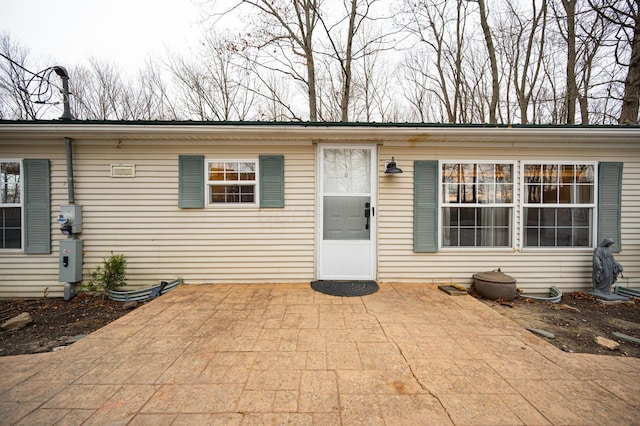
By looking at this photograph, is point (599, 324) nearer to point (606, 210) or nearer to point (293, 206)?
point (606, 210)

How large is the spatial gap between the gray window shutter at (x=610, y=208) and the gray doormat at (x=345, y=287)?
12.6ft

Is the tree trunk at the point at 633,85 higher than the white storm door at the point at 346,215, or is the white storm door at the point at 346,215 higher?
the tree trunk at the point at 633,85

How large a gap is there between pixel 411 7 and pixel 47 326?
11673 millimetres

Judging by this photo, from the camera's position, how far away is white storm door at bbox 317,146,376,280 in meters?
4.32

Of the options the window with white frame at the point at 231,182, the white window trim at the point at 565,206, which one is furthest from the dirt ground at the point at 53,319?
the white window trim at the point at 565,206

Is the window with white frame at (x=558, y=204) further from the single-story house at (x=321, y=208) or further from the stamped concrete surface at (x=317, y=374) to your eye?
the stamped concrete surface at (x=317, y=374)

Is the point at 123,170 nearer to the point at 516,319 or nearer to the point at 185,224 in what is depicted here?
the point at 185,224

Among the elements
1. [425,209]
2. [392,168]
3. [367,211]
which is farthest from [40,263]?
[425,209]

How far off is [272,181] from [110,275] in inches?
112

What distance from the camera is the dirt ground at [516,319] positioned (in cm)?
281

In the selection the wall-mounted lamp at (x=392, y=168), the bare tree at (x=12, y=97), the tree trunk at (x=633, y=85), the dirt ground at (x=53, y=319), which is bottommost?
the dirt ground at (x=53, y=319)

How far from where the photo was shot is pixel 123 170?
4203 millimetres

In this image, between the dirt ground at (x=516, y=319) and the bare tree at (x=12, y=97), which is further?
the bare tree at (x=12, y=97)

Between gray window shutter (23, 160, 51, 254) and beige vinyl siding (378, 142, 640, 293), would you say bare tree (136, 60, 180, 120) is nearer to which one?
gray window shutter (23, 160, 51, 254)
